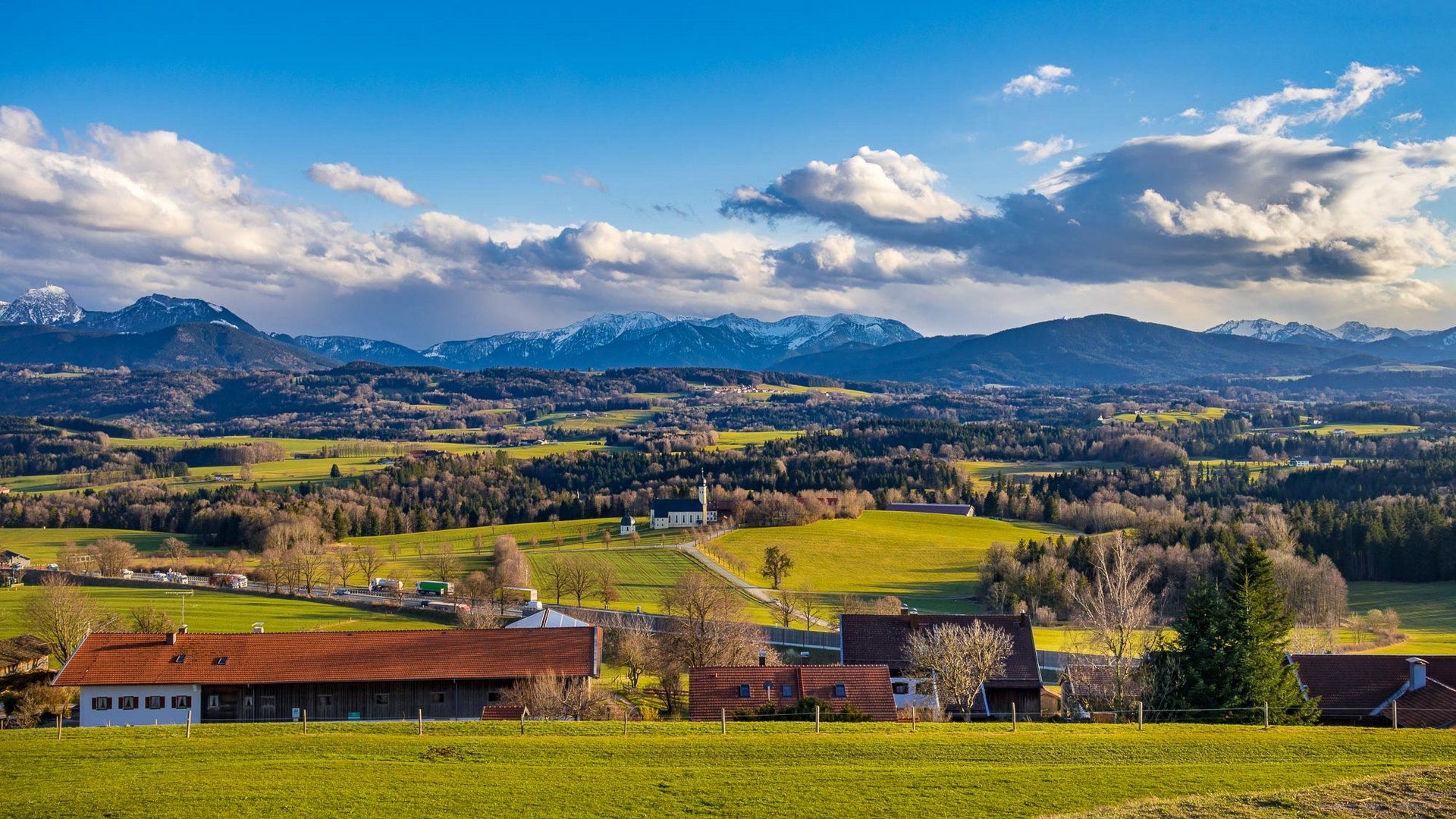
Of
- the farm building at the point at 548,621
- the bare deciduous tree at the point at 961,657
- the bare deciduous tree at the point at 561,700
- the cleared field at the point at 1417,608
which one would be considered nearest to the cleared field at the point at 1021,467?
the cleared field at the point at 1417,608

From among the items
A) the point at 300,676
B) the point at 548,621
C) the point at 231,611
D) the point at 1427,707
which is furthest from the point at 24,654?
the point at 1427,707

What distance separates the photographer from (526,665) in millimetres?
41312

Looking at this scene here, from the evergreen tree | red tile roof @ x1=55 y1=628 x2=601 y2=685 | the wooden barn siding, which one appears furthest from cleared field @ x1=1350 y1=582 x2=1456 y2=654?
the wooden barn siding

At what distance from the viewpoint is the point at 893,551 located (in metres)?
103

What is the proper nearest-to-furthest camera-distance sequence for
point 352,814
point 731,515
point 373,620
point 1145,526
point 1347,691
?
point 352,814 < point 1347,691 < point 373,620 < point 1145,526 < point 731,515

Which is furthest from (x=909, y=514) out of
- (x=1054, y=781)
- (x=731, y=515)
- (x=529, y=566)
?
(x=1054, y=781)

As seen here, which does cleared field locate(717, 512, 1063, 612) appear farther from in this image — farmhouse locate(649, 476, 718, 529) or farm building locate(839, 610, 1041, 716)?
farm building locate(839, 610, 1041, 716)

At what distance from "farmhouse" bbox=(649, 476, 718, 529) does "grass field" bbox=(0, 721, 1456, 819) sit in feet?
316

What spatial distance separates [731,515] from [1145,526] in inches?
1971

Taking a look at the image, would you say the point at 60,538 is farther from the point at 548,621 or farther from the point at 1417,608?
the point at 1417,608

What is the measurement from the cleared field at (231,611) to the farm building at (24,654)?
295 inches

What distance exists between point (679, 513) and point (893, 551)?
33.1 metres

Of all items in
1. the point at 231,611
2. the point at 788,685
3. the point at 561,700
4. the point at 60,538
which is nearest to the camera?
the point at 561,700

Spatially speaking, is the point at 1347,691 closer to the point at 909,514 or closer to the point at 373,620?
the point at 373,620
